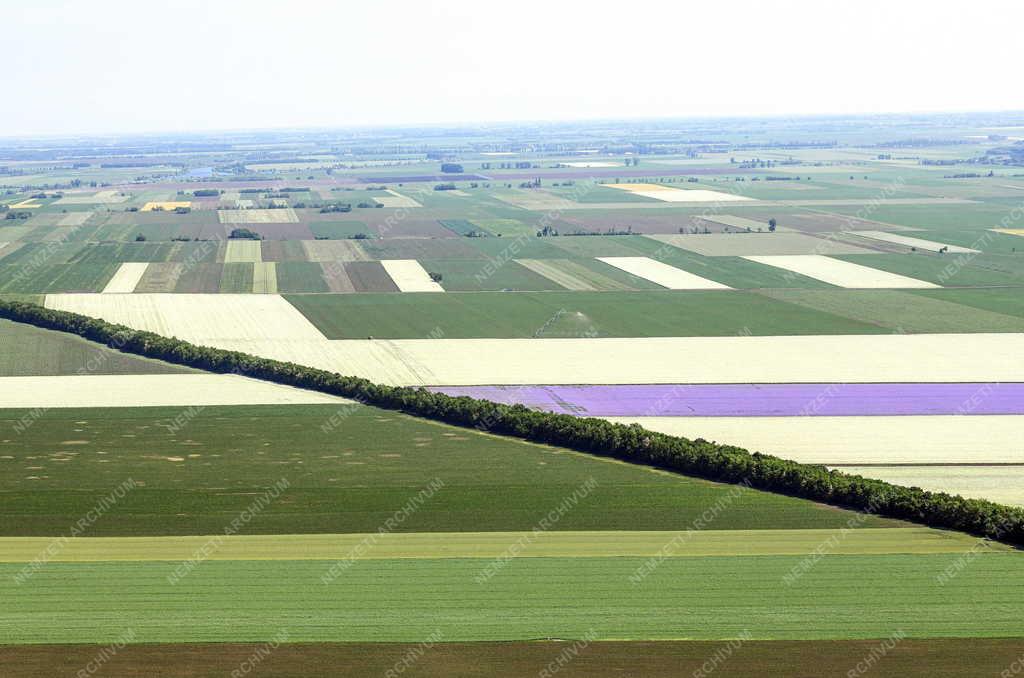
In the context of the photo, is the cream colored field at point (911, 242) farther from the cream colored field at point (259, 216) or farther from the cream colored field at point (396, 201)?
the cream colored field at point (259, 216)

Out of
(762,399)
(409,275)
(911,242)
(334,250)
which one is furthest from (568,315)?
(911,242)

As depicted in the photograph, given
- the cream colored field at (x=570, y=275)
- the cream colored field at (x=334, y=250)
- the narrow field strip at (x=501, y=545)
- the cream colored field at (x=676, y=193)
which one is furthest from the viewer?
the cream colored field at (x=676, y=193)

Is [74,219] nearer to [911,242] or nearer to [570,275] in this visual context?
[570,275]

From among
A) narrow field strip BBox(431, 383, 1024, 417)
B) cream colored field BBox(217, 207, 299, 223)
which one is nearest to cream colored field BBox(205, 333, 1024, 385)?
narrow field strip BBox(431, 383, 1024, 417)

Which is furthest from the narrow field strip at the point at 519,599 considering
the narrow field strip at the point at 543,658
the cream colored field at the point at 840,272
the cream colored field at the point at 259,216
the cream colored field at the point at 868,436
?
the cream colored field at the point at 259,216

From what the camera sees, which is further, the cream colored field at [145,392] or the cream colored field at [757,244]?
the cream colored field at [757,244]

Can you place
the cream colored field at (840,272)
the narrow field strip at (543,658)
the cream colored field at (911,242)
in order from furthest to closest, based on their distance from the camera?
the cream colored field at (911,242) → the cream colored field at (840,272) → the narrow field strip at (543,658)
